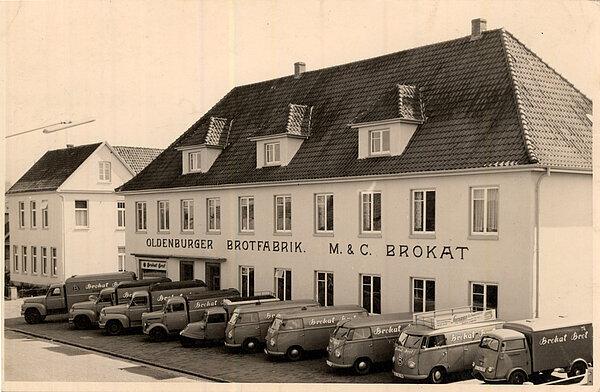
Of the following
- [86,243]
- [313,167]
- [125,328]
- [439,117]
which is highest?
[439,117]

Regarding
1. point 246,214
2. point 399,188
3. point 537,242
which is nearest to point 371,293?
Result: point 399,188

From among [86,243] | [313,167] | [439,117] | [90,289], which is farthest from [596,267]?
[86,243]

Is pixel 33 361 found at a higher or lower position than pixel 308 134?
lower

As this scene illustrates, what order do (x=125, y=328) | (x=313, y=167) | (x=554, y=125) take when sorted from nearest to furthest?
(x=554, y=125) → (x=313, y=167) → (x=125, y=328)

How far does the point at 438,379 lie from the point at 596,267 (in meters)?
5.02

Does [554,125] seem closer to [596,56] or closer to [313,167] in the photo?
[596,56]

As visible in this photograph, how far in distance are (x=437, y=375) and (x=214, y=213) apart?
1377cm

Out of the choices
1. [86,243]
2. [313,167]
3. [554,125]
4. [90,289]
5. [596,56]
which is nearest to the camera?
[596,56]

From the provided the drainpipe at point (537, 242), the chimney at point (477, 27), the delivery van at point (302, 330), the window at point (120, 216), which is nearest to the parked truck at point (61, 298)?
the window at point (120, 216)

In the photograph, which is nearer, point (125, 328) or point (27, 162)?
point (27, 162)

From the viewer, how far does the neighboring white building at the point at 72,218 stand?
1432 inches

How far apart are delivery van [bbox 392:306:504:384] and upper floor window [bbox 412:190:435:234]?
347 cm

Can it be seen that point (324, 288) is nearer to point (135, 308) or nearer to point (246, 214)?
point (246, 214)

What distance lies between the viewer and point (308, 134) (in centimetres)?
2662
